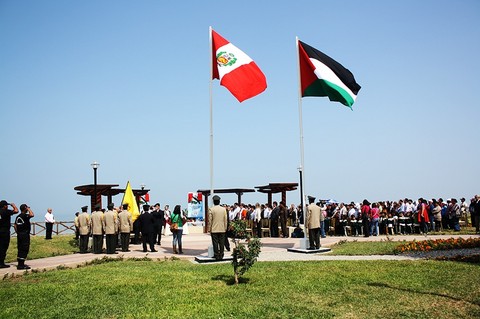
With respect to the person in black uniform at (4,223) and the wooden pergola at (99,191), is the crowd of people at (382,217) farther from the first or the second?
the person in black uniform at (4,223)

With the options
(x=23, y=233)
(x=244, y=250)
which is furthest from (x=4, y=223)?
(x=244, y=250)

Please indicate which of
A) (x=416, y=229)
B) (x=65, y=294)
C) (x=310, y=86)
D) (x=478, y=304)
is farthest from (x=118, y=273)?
(x=416, y=229)

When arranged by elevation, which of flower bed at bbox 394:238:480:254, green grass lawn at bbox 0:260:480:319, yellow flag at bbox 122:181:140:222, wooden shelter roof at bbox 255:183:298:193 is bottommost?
green grass lawn at bbox 0:260:480:319

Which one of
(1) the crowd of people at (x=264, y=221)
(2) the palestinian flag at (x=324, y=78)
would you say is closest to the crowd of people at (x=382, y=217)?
(1) the crowd of people at (x=264, y=221)

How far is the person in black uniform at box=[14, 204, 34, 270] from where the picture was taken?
13273 mm

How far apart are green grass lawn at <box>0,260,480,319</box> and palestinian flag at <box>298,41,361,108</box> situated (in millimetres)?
6961

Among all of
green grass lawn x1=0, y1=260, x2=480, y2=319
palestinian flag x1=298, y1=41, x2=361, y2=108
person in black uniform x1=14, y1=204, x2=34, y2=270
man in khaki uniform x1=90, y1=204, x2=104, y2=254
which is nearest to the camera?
green grass lawn x1=0, y1=260, x2=480, y2=319

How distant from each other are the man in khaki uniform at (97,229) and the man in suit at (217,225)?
20.9 ft

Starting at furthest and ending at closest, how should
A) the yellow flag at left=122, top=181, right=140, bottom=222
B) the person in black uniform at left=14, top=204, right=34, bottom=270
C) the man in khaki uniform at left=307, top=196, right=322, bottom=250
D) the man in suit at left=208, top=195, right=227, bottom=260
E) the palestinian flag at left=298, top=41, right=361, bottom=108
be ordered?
the yellow flag at left=122, top=181, right=140, bottom=222
the palestinian flag at left=298, top=41, right=361, bottom=108
the man in khaki uniform at left=307, top=196, right=322, bottom=250
the person in black uniform at left=14, top=204, right=34, bottom=270
the man in suit at left=208, top=195, right=227, bottom=260

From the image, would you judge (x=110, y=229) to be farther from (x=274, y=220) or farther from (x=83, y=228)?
(x=274, y=220)

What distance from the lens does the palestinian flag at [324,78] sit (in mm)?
16297

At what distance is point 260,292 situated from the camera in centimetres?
851

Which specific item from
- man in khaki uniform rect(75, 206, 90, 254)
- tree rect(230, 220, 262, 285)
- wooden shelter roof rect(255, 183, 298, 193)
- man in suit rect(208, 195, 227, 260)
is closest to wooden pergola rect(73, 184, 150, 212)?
man in khaki uniform rect(75, 206, 90, 254)

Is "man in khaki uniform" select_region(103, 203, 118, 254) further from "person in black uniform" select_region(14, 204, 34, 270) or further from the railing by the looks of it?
the railing
